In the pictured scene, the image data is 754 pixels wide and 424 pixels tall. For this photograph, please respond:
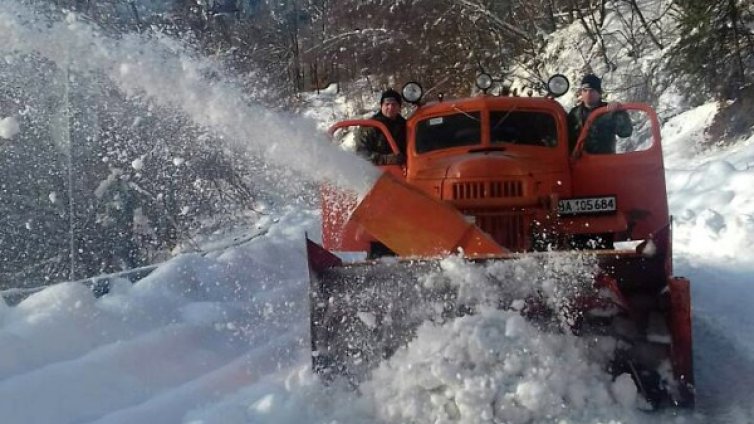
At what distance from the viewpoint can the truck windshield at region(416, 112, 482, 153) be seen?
673 centimetres

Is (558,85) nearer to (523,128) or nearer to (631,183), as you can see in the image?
(523,128)

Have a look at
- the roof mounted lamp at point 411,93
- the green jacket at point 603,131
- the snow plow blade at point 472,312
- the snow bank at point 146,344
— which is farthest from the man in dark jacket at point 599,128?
the snow bank at point 146,344

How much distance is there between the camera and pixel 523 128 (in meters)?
6.73

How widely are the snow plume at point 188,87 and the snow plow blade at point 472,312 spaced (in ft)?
2.75

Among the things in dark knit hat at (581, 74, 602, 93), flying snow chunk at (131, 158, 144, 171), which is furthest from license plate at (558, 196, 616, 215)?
flying snow chunk at (131, 158, 144, 171)

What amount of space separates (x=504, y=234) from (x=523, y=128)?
137 cm

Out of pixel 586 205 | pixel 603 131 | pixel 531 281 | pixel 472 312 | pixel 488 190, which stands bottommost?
pixel 472 312

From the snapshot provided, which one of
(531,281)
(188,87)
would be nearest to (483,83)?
(188,87)

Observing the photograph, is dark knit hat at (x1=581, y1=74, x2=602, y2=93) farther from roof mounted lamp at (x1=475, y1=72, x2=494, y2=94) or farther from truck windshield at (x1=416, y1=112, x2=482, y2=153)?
truck windshield at (x1=416, y1=112, x2=482, y2=153)

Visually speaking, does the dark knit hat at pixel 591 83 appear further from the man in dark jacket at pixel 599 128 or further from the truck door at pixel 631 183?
the truck door at pixel 631 183

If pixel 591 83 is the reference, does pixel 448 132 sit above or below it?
below

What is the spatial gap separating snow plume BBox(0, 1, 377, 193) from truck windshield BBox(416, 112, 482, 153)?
4.34 ft

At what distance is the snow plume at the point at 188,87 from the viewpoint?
5461mm

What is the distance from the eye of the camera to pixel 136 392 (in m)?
4.61
